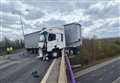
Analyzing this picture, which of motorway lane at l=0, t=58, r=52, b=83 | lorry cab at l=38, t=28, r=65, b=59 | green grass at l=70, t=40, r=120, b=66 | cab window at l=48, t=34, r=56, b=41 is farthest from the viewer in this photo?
green grass at l=70, t=40, r=120, b=66

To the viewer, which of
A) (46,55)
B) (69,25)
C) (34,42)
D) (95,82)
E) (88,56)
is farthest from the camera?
(34,42)

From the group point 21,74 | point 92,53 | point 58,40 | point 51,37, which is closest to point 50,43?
point 51,37

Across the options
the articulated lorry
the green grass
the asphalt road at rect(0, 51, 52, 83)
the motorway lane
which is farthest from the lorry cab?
the motorway lane

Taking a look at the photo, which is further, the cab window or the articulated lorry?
the cab window

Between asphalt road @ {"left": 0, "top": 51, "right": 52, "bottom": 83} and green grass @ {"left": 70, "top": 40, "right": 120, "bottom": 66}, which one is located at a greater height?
asphalt road @ {"left": 0, "top": 51, "right": 52, "bottom": 83}

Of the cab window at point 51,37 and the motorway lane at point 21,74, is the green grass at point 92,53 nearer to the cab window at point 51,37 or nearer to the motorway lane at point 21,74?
the cab window at point 51,37

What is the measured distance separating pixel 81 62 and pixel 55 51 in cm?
573

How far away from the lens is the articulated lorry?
2452 cm

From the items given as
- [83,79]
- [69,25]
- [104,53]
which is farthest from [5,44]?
[83,79]

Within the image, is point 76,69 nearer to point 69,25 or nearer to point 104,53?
point 69,25

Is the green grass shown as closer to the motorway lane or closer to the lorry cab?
the lorry cab

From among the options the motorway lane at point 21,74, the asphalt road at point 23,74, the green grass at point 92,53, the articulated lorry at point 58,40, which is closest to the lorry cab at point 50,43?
the articulated lorry at point 58,40

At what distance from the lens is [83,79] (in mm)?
20328

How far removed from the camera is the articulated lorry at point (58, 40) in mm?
24516
